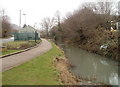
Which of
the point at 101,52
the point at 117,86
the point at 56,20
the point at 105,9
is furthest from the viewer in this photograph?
the point at 56,20

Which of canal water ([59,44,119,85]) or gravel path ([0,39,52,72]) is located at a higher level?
gravel path ([0,39,52,72])

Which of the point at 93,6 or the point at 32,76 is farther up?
the point at 93,6

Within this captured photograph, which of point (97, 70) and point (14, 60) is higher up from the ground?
point (14, 60)

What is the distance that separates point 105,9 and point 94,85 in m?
31.4

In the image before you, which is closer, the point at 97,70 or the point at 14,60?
the point at 14,60

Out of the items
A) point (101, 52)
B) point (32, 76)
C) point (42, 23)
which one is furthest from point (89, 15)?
point (42, 23)

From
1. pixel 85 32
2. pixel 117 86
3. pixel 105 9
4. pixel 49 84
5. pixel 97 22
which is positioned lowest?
pixel 117 86

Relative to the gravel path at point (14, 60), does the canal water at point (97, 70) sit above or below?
below

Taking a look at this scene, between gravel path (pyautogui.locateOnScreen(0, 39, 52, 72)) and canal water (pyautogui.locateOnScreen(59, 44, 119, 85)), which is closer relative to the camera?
gravel path (pyautogui.locateOnScreen(0, 39, 52, 72))

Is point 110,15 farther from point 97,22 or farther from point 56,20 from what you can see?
point 56,20

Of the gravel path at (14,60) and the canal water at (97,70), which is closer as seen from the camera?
the gravel path at (14,60)

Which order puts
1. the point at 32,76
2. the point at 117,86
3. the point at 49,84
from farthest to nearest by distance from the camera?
the point at 117,86, the point at 32,76, the point at 49,84

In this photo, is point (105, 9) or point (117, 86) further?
point (105, 9)

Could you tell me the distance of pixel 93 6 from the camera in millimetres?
38375
